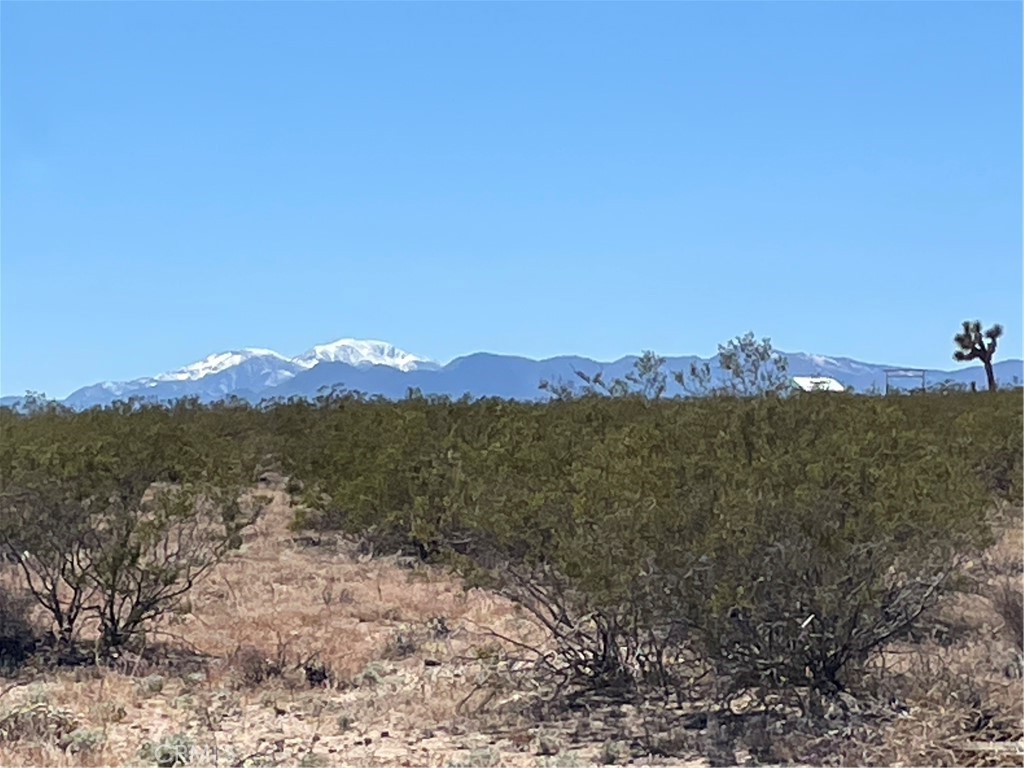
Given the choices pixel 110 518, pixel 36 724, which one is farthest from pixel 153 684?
pixel 110 518

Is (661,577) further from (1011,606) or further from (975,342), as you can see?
(975,342)

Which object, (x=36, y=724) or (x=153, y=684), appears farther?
(x=153, y=684)

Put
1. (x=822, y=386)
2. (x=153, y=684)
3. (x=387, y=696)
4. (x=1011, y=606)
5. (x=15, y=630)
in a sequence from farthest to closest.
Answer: (x=15, y=630), (x=1011, y=606), (x=822, y=386), (x=153, y=684), (x=387, y=696)

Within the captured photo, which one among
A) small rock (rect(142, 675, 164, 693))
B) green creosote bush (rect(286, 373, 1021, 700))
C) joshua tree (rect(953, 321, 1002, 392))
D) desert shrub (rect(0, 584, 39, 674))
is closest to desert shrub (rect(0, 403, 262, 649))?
desert shrub (rect(0, 584, 39, 674))

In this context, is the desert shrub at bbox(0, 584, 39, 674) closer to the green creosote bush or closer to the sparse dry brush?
the sparse dry brush

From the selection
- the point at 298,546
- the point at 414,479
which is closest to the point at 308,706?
the point at 414,479

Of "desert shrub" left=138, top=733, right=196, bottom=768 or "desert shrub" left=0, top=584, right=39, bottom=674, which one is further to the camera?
"desert shrub" left=0, top=584, right=39, bottom=674

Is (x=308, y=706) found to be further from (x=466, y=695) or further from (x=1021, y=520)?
(x=1021, y=520)

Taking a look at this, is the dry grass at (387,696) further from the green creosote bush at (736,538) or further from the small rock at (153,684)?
the green creosote bush at (736,538)

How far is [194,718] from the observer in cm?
788

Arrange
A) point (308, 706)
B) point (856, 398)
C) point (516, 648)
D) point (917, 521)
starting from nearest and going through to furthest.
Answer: point (917, 521)
point (308, 706)
point (856, 398)
point (516, 648)

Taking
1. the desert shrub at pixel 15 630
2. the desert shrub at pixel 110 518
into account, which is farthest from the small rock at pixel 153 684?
the desert shrub at pixel 15 630

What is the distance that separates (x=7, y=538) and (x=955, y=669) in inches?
269

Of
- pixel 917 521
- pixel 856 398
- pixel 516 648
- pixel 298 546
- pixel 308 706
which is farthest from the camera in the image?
pixel 298 546
